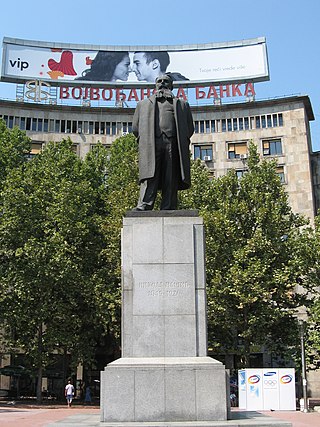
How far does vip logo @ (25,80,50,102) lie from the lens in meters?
59.7

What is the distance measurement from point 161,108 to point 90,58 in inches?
2049

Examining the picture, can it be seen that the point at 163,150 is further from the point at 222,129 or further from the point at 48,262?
the point at 222,129

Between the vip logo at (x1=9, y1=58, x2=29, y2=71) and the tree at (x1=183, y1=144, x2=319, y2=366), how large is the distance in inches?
1298

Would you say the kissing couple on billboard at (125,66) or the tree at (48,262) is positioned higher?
the kissing couple on billboard at (125,66)

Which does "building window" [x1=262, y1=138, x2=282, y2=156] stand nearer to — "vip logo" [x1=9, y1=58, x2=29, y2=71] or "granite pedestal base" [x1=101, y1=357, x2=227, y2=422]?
"vip logo" [x1=9, y1=58, x2=29, y2=71]

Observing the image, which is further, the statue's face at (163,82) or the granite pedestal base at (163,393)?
the statue's face at (163,82)

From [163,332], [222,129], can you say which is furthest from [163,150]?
[222,129]

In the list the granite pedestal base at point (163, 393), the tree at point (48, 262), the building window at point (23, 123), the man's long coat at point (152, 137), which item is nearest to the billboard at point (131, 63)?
the building window at point (23, 123)

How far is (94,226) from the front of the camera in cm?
3609

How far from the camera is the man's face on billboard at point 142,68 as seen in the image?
61.5m

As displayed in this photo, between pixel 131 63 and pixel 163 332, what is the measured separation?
54412 millimetres

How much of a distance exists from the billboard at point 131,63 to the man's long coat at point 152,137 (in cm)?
4796

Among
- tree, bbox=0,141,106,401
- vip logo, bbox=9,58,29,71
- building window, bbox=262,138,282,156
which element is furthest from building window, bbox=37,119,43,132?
building window, bbox=262,138,282,156

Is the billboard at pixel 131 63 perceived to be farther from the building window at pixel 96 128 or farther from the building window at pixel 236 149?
the building window at pixel 236 149
